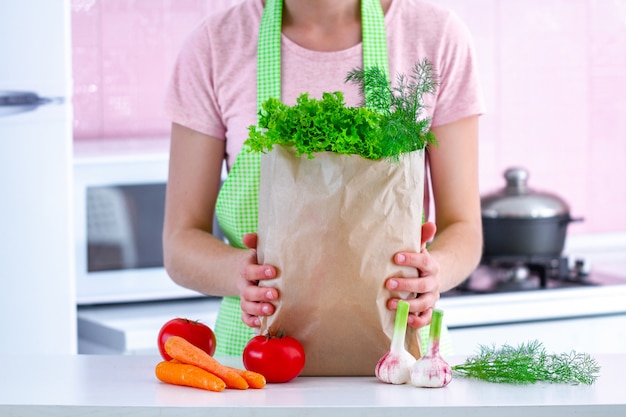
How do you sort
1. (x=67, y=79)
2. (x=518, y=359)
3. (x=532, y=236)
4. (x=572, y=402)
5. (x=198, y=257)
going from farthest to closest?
(x=532, y=236), (x=67, y=79), (x=198, y=257), (x=518, y=359), (x=572, y=402)

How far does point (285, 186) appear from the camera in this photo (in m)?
1.19

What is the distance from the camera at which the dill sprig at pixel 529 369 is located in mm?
1153

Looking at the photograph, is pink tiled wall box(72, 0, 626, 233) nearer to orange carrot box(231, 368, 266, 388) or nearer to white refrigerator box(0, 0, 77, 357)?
white refrigerator box(0, 0, 77, 357)

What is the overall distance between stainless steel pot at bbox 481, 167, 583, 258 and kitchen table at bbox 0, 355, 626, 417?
1.54 m

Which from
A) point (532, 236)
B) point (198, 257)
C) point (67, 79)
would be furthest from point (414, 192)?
point (532, 236)

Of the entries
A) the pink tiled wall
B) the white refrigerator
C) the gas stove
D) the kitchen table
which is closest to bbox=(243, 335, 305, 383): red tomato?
the kitchen table

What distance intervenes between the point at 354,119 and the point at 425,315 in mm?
270

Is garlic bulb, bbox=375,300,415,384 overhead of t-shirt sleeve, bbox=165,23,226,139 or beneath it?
beneath

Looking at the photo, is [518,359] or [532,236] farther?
[532,236]

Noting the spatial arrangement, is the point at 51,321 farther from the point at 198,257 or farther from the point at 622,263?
the point at 622,263

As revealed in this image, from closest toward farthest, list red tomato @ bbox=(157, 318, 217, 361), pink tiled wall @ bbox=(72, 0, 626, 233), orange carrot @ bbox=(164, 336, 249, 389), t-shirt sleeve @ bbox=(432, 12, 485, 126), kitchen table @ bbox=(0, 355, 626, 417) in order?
1. kitchen table @ bbox=(0, 355, 626, 417)
2. orange carrot @ bbox=(164, 336, 249, 389)
3. red tomato @ bbox=(157, 318, 217, 361)
4. t-shirt sleeve @ bbox=(432, 12, 485, 126)
5. pink tiled wall @ bbox=(72, 0, 626, 233)

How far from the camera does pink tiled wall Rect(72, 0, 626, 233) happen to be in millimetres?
3129

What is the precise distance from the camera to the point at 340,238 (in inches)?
46.1

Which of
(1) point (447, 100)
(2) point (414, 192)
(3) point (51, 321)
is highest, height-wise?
(1) point (447, 100)
